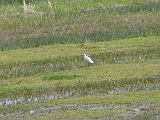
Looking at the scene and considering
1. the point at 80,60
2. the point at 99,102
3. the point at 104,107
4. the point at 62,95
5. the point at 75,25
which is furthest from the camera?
the point at 75,25

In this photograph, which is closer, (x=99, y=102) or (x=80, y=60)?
(x=99, y=102)

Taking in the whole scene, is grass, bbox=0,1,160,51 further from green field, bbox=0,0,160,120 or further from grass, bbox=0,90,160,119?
grass, bbox=0,90,160,119

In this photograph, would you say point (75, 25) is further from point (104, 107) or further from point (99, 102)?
point (104, 107)

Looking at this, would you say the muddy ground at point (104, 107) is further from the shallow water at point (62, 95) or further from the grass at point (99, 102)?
the shallow water at point (62, 95)

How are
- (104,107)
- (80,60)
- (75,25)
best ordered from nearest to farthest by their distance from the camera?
(104,107), (80,60), (75,25)

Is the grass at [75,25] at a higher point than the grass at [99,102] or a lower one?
lower

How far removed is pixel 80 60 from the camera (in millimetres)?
21672

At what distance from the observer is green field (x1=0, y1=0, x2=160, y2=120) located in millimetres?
14461

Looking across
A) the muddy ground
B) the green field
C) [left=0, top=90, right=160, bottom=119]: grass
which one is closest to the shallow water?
the green field

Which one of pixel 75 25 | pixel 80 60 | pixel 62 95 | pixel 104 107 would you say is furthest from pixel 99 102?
pixel 75 25

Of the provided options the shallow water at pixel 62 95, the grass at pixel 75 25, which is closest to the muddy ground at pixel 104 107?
the shallow water at pixel 62 95

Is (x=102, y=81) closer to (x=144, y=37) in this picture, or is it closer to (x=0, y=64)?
(x=0, y=64)

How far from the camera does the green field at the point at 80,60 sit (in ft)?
47.4

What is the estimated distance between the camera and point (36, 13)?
3141cm
